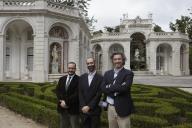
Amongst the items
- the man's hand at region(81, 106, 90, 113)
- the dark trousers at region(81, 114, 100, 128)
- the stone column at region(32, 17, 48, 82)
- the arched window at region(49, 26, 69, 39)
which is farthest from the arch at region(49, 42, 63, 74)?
the man's hand at region(81, 106, 90, 113)

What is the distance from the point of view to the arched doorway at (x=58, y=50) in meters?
28.4

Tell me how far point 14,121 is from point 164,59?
4019 cm

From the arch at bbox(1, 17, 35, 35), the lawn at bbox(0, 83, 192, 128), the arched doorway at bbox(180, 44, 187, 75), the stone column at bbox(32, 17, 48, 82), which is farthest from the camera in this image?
the arched doorway at bbox(180, 44, 187, 75)

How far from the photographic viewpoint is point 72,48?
28.3 m

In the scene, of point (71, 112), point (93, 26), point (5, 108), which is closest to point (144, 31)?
point (93, 26)

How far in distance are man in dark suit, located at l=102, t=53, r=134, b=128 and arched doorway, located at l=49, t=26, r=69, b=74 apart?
22825 mm

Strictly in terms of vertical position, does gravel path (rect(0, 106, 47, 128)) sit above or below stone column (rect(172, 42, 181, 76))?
below

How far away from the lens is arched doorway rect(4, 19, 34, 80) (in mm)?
28844

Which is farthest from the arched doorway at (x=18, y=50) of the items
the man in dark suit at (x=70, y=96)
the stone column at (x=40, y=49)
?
the man in dark suit at (x=70, y=96)

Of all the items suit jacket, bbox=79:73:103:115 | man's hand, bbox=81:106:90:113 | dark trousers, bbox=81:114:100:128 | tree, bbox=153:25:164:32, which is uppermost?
tree, bbox=153:25:164:32

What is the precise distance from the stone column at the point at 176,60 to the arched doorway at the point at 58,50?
21.3m

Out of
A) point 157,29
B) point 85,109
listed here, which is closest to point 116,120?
point 85,109

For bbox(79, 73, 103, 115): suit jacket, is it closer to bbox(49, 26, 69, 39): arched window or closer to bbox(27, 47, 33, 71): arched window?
bbox(49, 26, 69, 39): arched window

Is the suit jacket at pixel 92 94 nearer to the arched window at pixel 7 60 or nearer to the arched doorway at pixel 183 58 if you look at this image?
the arched window at pixel 7 60
